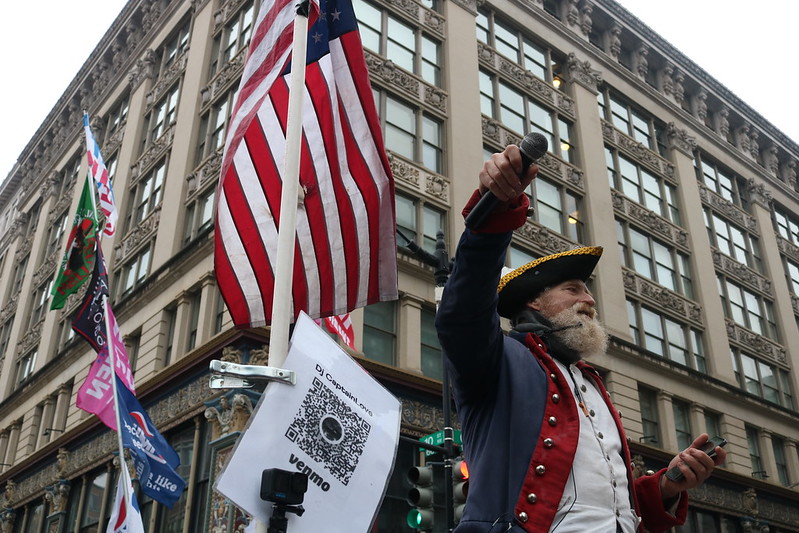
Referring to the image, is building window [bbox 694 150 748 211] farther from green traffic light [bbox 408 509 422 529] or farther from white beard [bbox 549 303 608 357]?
white beard [bbox 549 303 608 357]

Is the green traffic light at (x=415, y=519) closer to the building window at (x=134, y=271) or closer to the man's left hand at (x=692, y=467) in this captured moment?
the man's left hand at (x=692, y=467)

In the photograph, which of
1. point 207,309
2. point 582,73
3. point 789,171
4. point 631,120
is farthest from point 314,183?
point 789,171

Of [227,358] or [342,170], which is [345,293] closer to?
[342,170]

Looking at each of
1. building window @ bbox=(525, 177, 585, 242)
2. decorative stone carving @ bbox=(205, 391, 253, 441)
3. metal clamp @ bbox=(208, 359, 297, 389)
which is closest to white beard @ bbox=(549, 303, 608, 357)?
metal clamp @ bbox=(208, 359, 297, 389)

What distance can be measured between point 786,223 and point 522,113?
19852 mm

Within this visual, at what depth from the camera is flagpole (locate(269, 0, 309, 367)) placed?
5418 millimetres

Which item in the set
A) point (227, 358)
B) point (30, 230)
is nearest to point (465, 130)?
point (227, 358)

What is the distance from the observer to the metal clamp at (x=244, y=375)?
407cm

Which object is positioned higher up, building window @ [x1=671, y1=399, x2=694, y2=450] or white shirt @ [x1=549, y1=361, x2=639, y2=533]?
building window @ [x1=671, y1=399, x2=694, y2=450]

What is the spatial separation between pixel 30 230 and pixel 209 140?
21.6 meters

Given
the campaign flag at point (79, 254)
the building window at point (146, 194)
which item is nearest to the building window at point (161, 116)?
the building window at point (146, 194)

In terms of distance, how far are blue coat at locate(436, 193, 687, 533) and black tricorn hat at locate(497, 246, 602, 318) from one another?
0.43 m

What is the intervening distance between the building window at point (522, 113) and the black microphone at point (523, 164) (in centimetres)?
2287

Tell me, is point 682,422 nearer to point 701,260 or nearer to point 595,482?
point 701,260
